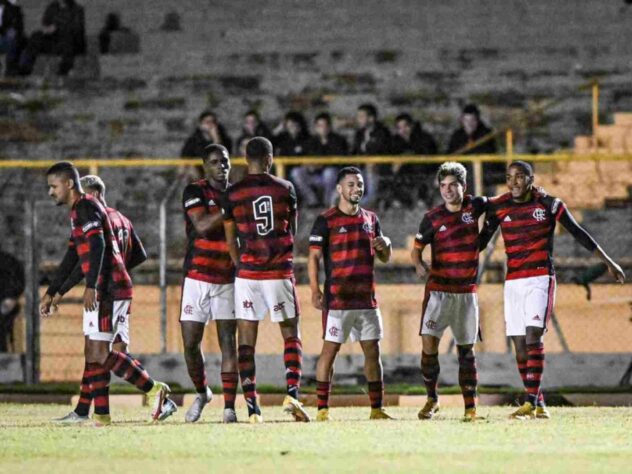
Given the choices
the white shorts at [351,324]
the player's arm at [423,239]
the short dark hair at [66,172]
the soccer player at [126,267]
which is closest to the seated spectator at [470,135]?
the player's arm at [423,239]

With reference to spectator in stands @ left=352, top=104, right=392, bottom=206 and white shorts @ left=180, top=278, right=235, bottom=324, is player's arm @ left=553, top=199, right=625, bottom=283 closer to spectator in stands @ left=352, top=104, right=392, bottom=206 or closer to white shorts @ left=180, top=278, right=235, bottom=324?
white shorts @ left=180, top=278, right=235, bottom=324

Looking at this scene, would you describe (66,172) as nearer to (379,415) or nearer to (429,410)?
(379,415)

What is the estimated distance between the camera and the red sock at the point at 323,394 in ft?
43.4

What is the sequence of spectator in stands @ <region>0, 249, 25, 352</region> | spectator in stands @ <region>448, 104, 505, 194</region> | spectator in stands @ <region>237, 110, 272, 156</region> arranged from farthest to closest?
1. spectator in stands @ <region>237, 110, 272, 156</region>
2. spectator in stands @ <region>448, 104, 505, 194</region>
3. spectator in stands @ <region>0, 249, 25, 352</region>

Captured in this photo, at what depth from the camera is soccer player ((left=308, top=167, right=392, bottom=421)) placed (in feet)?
43.2

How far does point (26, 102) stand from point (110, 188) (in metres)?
4.09

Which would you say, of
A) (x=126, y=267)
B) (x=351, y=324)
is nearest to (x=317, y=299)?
(x=351, y=324)

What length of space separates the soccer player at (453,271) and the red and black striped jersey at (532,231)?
268mm

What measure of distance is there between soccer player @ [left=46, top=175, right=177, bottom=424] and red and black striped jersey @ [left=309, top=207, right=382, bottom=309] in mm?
1612

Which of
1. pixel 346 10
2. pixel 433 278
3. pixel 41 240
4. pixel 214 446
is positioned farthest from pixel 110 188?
pixel 214 446

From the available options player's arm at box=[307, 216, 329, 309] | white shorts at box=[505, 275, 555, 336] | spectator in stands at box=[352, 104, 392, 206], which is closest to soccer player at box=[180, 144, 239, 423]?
player's arm at box=[307, 216, 329, 309]

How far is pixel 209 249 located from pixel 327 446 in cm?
323

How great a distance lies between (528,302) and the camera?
43.3 ft

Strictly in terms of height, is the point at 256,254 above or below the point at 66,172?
below
